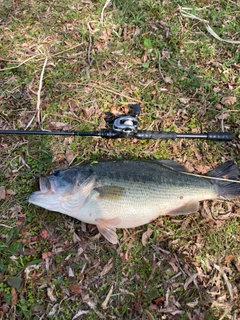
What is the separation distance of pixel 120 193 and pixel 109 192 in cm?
12

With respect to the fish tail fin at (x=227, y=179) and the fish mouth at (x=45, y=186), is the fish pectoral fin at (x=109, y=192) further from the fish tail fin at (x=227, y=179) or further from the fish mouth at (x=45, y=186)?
the fish tail fin at (x=227, y=179)

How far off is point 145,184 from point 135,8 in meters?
2.81

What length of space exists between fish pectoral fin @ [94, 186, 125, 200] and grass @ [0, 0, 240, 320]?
1.92 ft

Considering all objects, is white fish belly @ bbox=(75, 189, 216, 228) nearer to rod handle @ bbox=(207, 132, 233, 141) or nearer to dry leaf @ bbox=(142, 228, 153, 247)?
dry leaf @ bbox=(142, 228, 153, 247)

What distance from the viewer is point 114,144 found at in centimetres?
404

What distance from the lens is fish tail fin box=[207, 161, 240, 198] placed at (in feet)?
12.2

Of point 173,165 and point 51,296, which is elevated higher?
point 173,165

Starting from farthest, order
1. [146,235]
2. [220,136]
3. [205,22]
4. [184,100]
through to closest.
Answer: [205,22] → [184,100] → [220,136] → [146,235]

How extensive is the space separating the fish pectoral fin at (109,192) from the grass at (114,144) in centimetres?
59

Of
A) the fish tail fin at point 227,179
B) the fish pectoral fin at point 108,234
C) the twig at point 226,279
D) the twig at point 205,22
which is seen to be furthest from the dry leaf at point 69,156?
the twig at point 205,22

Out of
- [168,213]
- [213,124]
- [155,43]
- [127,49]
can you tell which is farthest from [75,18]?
[168,213]

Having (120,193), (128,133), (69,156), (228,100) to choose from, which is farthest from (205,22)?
(120,193)

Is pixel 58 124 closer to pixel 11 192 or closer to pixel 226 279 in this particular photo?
pixel 11 192

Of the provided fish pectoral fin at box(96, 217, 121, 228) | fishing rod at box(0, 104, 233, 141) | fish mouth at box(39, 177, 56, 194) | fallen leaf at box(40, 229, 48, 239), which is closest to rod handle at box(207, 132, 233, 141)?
fishing rod at box(0, 104, 233, 141)
